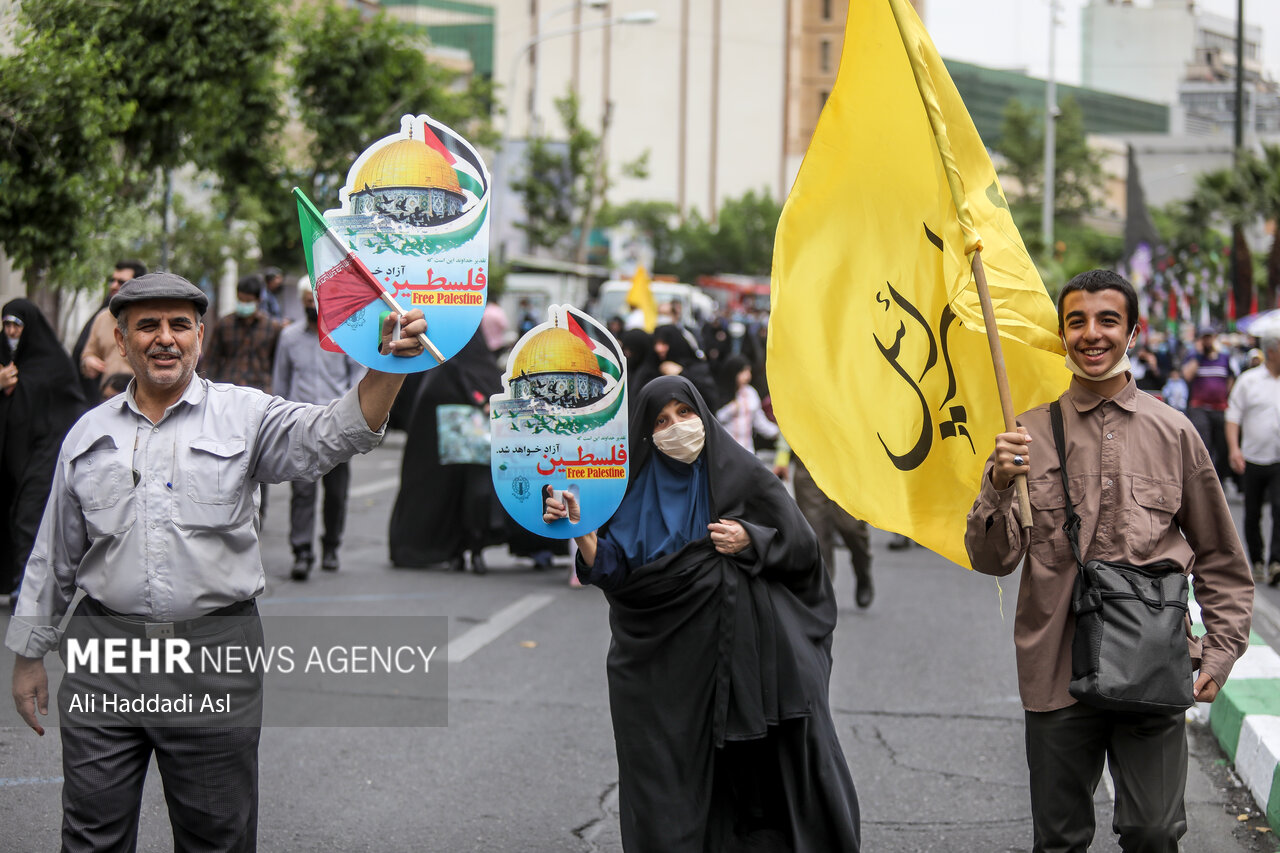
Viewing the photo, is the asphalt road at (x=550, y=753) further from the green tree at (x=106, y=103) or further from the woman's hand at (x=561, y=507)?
the green tree at (x=106, y=103)

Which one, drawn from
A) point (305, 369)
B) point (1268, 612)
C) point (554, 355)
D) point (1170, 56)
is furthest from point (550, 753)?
point (1170, 56)

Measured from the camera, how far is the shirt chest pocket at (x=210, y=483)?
3.50 m

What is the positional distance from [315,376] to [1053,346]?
678 cm

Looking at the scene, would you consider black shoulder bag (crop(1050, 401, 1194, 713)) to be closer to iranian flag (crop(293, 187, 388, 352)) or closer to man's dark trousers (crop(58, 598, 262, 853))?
iranian flag (crop(293, 187, 388, 352))

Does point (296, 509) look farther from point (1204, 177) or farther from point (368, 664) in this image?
point (1204, 177)

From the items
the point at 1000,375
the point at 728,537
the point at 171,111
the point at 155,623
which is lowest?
the point at 155,623

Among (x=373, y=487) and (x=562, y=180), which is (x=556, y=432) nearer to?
(x=373, y=487)

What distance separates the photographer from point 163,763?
138 inches

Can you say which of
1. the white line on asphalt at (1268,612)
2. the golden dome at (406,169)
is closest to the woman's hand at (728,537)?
the golden dome at (406,169)

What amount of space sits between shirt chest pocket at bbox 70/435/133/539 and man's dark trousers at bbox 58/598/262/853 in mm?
220

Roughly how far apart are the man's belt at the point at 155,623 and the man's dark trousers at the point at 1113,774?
2051mm

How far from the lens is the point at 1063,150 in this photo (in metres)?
71.9

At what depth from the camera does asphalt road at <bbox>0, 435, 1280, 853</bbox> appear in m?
5.07

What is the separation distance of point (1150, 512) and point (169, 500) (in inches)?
93.5
